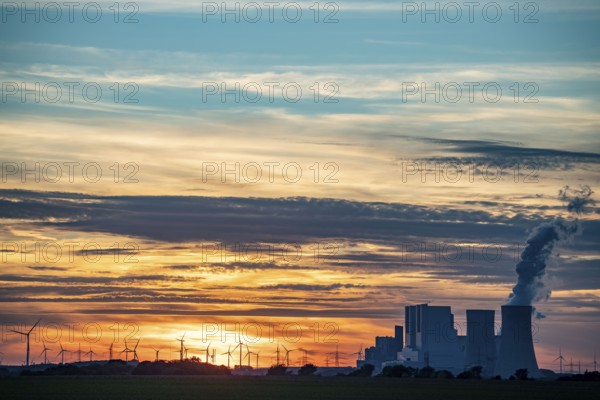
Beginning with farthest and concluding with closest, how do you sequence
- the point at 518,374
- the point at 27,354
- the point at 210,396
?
the point at 518,374 < the point at 27,354 < the point at 210,396

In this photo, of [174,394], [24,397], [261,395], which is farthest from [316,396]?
[24,397]

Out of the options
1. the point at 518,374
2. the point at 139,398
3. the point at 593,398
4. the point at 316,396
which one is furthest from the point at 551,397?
the point at 518,374

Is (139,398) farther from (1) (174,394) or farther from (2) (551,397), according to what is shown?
(2) (551,397)

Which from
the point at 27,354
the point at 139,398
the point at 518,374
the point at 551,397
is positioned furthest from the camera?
the point at 518,374

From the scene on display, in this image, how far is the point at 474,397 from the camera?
103625mm

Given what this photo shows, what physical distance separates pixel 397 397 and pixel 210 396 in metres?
18.7

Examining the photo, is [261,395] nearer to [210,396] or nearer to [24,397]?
[210,396]

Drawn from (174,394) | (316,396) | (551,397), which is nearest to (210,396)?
(174,394)

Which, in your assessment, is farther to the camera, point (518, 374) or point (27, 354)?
point (518, 374)

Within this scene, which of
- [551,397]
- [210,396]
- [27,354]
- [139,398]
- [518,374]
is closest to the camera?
[139,398]

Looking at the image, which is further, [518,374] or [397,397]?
[518,374]

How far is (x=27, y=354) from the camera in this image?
178750mm

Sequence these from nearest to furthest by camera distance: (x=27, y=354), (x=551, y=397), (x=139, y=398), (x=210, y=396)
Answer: (x=139, y=398) → (x=210, y=396) → (x=551, y=397) → (x=27, y=354)

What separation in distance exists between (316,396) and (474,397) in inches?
655
